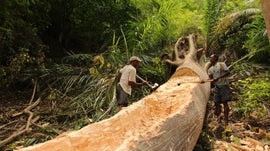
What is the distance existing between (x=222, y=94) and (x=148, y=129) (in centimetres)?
266

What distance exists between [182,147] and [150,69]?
3.89 meters

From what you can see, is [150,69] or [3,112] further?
[150,69]

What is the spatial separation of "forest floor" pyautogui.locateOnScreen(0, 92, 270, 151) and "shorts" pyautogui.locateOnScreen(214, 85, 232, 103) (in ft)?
1.40

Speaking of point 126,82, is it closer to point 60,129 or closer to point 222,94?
point 60,129

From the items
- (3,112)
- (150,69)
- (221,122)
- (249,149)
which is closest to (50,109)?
(3,112)

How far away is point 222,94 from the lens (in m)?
4.92

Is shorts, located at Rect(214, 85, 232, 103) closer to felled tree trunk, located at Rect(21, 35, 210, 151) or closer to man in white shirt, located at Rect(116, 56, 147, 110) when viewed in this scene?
felled tree trunk, located at Rect(21, 35, 210, 151)

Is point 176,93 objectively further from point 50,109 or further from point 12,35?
point 12,35

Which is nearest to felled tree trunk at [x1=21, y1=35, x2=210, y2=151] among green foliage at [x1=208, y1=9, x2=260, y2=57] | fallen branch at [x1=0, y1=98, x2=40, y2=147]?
fallen branch at [x1=0, y1=98, x2=40, y2=147]

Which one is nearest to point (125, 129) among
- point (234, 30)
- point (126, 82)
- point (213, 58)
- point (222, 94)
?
point (126, 82)

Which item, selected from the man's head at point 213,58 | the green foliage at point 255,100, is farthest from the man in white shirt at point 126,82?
the green foliage at point 255,100

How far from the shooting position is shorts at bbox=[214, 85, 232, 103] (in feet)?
16.0

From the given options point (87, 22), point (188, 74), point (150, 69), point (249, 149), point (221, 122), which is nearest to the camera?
point (249, 149)

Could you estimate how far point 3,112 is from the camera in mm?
5391
